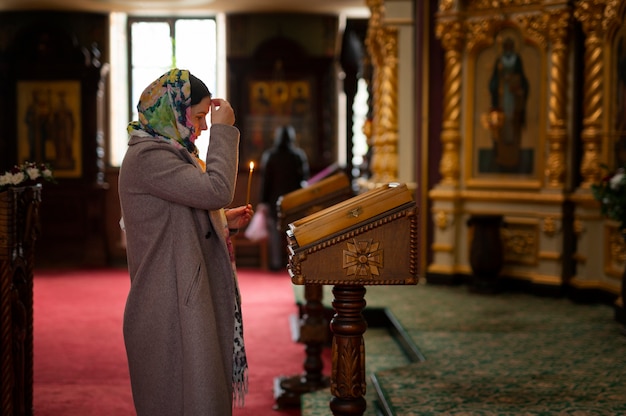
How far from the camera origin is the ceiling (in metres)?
10.4

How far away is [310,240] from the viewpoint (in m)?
2.80

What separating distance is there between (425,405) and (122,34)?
8.90 metres

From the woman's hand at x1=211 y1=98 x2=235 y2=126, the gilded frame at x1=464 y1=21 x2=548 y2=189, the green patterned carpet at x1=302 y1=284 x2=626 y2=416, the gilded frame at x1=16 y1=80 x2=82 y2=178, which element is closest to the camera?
the woman's hand at x1=211 y1=98 x2=235 y2=126

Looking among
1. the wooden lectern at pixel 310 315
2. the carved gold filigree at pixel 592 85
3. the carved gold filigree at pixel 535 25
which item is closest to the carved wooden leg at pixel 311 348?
the wooden lectern at pixel 310 315

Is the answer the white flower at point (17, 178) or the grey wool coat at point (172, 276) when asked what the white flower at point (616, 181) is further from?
the white flower at point (17, 178)

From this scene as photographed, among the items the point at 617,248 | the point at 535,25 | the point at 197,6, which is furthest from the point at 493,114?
the point at 197,6

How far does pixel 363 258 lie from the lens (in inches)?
111

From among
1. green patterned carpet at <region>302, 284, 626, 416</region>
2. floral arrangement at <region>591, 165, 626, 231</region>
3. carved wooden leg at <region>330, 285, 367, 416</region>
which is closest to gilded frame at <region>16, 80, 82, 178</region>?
green patterned carpet at <region>302, 284, 626, 416</region>

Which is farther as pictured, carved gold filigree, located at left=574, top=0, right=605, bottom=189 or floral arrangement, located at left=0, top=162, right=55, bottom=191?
carved gold filigree, located at left=574, top=0, right=605, bottom=189

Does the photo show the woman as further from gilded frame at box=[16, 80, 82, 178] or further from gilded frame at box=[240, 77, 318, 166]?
gilded frame at box=[240, 77, 318, 166]

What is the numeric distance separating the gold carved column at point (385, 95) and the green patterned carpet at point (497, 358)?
1451mm

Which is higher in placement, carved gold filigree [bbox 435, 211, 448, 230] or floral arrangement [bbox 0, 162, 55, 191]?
floral arrangement [bbox 0, 162, 55, 191]

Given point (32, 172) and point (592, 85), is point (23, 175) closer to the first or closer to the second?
point (32, 172)

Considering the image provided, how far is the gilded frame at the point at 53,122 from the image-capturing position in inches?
421
